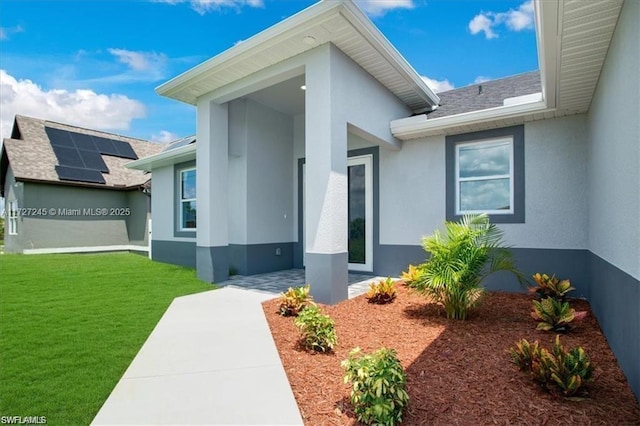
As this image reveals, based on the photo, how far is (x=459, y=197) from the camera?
7.71 meters

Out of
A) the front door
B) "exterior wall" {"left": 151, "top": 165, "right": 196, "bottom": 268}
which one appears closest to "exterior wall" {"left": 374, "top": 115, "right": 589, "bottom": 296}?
the front door

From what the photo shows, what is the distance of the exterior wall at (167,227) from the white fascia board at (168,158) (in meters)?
0.29

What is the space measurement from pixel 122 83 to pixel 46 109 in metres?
14.0

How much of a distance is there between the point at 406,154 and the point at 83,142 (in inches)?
740

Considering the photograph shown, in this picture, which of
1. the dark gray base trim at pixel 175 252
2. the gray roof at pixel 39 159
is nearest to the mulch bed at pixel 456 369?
the dark gray base trim at pixel 175 252

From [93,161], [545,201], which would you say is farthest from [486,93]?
[93,161]

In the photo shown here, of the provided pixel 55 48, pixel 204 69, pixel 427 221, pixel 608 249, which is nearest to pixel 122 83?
pixel 55 48

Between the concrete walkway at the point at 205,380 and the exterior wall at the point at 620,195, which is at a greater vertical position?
the exterior wall at the point at 620,195

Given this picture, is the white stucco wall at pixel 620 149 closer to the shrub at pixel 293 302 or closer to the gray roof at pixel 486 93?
the gray roof at pixel 486 93

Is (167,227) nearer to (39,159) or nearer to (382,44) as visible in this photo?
(39,159)

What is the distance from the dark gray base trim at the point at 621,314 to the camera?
2781 mm

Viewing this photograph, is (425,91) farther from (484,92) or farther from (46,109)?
(46,109)

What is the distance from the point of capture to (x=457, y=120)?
7.14 meters

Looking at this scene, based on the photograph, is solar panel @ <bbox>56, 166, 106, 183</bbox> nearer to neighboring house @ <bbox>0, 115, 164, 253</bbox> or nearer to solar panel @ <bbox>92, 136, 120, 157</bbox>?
neighboring house @ <bbox>0, 115, 164, 253</bbox>
